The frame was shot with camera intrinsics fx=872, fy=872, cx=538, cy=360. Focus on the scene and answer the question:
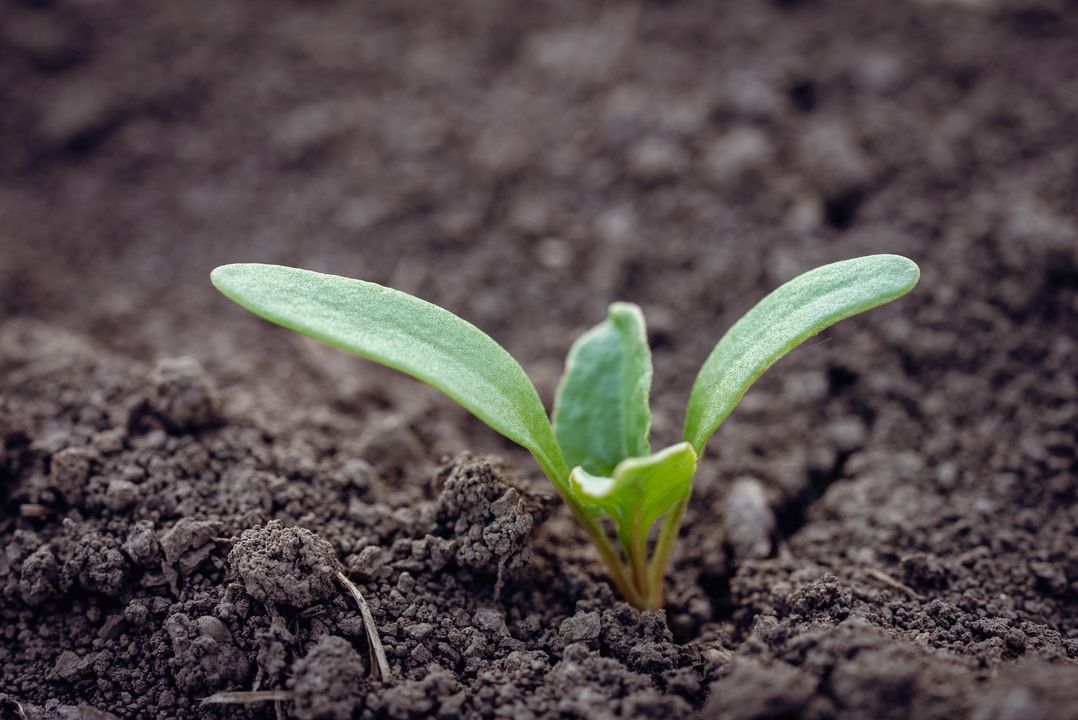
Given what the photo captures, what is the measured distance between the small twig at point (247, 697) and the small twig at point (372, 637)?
0.15 metres

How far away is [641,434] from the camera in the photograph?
1.67m

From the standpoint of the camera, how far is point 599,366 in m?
1.76

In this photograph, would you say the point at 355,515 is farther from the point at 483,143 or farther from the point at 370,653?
the point at 483,143

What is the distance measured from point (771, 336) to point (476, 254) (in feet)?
4.42

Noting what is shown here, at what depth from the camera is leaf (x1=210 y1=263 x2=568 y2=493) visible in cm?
138

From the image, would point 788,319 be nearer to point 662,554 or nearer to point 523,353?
point 662,554

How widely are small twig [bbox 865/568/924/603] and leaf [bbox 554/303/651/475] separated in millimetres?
540

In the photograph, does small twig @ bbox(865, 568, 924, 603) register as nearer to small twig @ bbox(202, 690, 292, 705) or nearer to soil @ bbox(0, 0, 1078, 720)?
soil @ bbox(0, 0, 1078, 720)

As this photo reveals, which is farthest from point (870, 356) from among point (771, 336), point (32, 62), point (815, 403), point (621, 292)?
point (32, 62)

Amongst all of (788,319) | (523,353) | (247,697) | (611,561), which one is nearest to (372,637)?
(247,697)

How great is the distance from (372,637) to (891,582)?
99 centimetres

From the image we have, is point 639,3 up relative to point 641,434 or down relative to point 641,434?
up

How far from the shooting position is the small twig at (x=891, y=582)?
1679 millimetres

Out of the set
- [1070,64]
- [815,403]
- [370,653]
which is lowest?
[370,653]
